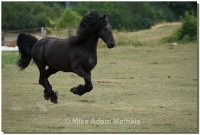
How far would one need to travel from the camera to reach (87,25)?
10.8 meters

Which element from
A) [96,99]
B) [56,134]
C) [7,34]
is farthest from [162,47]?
[56,134]

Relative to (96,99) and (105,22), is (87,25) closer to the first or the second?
(105,22)

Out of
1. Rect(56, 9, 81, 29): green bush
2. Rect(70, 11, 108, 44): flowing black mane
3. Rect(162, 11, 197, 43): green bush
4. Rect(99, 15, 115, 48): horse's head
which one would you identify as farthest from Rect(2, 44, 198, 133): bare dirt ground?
Rect(56, 9, 81, 29): green bush

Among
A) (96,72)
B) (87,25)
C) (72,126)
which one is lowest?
(96,72)

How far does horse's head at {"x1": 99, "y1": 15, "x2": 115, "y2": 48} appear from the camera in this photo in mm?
10547

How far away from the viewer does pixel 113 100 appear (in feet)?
41.4

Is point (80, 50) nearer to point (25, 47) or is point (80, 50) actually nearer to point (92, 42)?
point (92, 42)

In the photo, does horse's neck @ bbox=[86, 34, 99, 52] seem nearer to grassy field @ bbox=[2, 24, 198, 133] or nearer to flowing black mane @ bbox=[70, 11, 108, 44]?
flowing black mane @ bbox=[70, 11, 108, 44]

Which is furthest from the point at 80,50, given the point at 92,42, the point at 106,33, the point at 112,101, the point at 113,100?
the point at 113,100

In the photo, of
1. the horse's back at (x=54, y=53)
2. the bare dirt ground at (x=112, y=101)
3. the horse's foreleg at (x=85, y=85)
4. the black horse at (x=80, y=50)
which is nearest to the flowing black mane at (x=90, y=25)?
the black horse at (x=80, y=50)

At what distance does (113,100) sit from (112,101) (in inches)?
7.1

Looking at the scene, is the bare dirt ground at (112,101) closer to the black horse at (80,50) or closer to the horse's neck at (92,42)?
the black horse at (80,50)

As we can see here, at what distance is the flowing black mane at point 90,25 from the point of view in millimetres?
10719

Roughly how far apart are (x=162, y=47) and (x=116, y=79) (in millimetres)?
10892
